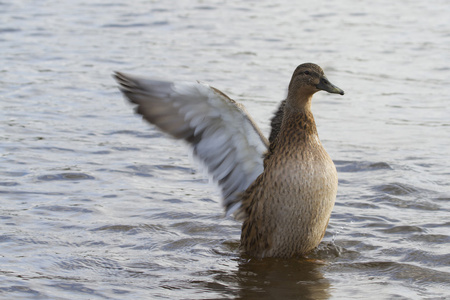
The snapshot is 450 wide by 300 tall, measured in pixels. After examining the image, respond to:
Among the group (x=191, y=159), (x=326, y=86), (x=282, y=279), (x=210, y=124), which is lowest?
(x=282, y=279)

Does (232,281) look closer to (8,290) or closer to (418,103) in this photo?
(8,290)

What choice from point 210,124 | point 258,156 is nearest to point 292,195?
point 258,156

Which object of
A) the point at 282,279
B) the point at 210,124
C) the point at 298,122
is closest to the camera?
the point at 282,279

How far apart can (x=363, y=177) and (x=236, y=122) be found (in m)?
2.54

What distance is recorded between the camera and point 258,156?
6352mm

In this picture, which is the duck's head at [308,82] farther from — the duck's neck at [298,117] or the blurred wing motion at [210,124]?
the blurred wing motion at [210,124]

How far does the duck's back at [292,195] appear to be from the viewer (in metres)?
Answer: 5.99

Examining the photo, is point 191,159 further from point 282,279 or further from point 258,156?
point 282,279

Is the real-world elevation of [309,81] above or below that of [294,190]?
above

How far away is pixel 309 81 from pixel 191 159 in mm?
1108

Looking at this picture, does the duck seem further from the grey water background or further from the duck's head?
the grey water background

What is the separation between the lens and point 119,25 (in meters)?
→ 14.6

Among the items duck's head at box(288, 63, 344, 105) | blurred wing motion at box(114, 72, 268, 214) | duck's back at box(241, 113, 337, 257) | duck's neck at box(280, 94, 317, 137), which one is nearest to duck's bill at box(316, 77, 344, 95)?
duck's head at box(288, 63, 344, 105)

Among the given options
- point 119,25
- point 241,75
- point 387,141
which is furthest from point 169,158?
point 119,25
